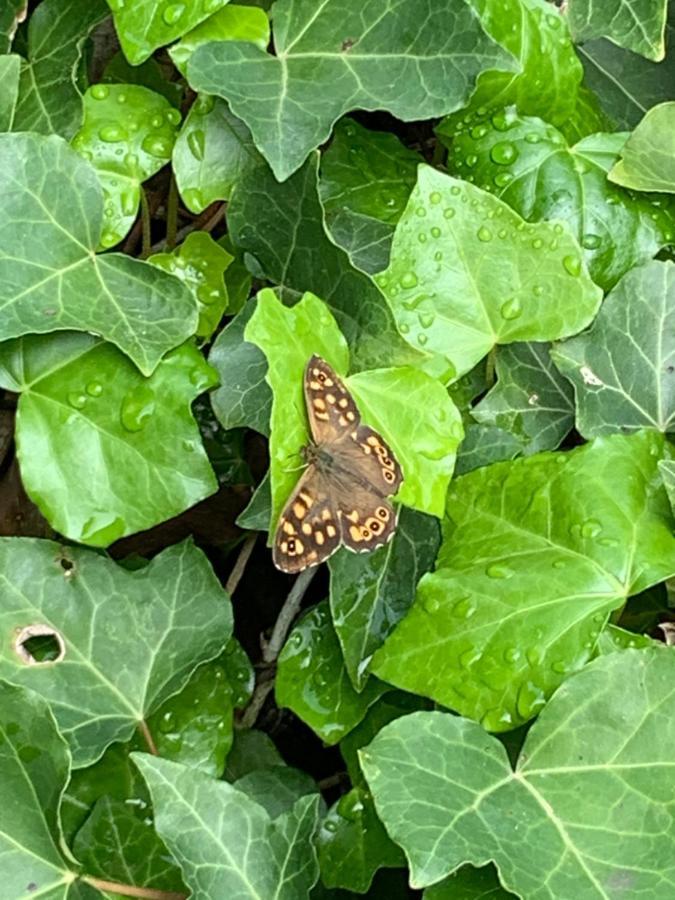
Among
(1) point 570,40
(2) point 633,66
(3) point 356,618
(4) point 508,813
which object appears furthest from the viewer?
(2) point 633,66

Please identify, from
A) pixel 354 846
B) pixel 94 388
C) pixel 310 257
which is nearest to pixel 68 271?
pixel 94 388

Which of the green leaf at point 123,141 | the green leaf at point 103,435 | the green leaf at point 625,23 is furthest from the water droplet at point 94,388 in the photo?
the green leaf at point 625,23

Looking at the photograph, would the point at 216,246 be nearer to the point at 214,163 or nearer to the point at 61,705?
the point at 214,163

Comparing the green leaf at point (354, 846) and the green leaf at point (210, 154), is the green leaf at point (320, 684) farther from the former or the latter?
the green leaf at point (210, 154)

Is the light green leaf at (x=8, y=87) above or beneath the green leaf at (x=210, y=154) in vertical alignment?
above

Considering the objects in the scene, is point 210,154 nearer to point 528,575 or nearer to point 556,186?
point 556,186

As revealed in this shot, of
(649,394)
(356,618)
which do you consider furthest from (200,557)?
(649,394)
